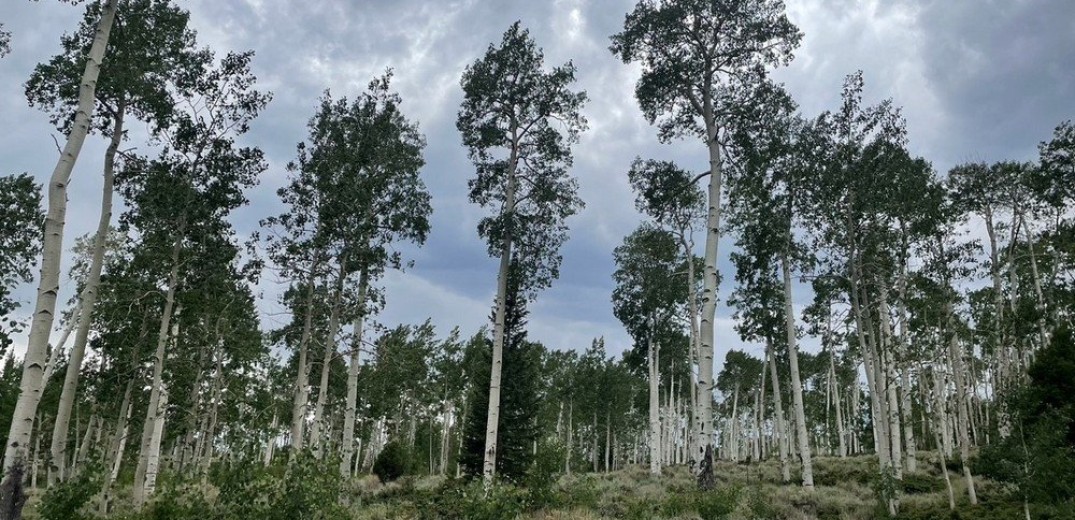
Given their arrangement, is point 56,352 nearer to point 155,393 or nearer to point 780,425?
point 155,393

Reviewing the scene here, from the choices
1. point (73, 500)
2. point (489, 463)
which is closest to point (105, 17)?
point (73, 500)

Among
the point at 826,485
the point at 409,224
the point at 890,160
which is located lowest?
the point at 826,485

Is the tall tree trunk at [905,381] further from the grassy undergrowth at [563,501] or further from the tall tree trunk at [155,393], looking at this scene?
the tall tree trunk at [155,393]

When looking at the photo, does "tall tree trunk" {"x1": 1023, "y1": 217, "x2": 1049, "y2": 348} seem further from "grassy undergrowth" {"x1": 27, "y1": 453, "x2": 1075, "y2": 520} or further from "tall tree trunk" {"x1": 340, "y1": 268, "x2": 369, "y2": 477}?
"tall tree trunk" {"x1": 340, "y1": 268, "x2": 369, "y2": 477}

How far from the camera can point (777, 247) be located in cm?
2048

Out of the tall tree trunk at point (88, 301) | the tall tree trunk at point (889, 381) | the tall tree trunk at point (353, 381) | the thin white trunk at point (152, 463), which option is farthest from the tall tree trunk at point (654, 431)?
the tall tree trunk at point (88, 301)

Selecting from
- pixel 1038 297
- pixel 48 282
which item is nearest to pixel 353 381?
pixel 48 282

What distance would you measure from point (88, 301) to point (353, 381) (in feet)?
22.5

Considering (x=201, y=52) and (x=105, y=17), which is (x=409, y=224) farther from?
(x=105, y=17)

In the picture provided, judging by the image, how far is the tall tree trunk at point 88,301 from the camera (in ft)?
42.4

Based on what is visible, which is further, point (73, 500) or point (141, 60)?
point (141, 60)

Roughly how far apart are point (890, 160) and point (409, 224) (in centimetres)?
1509


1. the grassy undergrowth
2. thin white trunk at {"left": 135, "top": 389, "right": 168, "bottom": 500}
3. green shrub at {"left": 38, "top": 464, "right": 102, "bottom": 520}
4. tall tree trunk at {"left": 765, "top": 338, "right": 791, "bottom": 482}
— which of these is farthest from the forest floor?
thin white trunk at {"left": 135, "top": 389, "right": 168, "bottom": 500}

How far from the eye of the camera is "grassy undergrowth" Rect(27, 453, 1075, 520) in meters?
7.74
